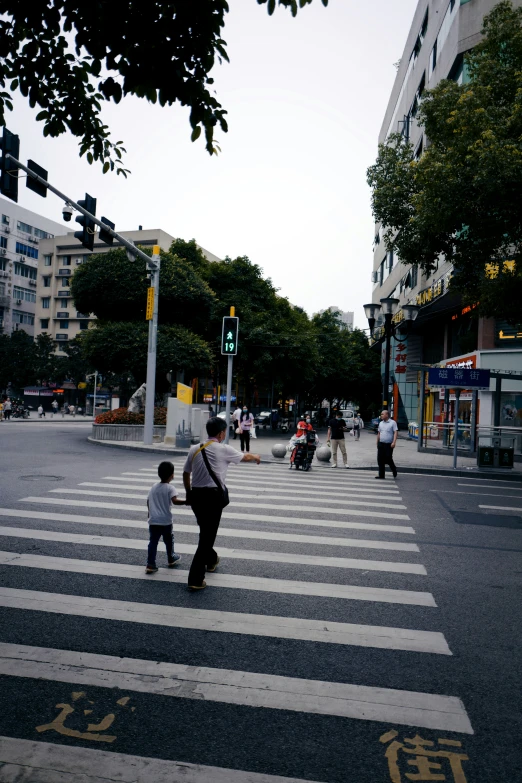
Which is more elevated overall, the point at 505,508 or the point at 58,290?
the point at 58,290

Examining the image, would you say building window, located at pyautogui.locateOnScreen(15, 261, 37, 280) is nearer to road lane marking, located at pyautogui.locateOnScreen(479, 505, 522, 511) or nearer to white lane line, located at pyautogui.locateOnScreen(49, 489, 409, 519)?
white lane line, located at pyautogui.locateOnScreen(49, 489, 409, 519)

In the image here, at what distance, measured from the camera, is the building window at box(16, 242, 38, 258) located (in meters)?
83.4

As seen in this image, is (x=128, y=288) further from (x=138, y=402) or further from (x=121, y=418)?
(x=121, y=418)

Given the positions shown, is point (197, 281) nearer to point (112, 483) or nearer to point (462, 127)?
point (462, 127)

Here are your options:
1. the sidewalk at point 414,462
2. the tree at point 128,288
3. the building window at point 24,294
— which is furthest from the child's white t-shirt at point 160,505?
the building window at point 24,294

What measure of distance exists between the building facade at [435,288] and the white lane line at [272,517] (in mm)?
10754

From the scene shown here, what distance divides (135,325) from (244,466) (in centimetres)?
1415

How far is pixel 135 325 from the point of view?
29.6m

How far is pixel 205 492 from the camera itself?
5.99m

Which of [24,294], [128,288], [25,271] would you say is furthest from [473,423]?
[25,271]

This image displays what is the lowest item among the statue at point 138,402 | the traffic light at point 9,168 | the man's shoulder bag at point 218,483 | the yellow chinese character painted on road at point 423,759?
the yellow chinese character painted on road at point 423,759

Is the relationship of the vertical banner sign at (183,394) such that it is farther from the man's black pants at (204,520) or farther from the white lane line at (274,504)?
the man's black pants at (204,520)

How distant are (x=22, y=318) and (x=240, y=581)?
8617 cm

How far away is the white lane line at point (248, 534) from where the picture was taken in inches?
322
